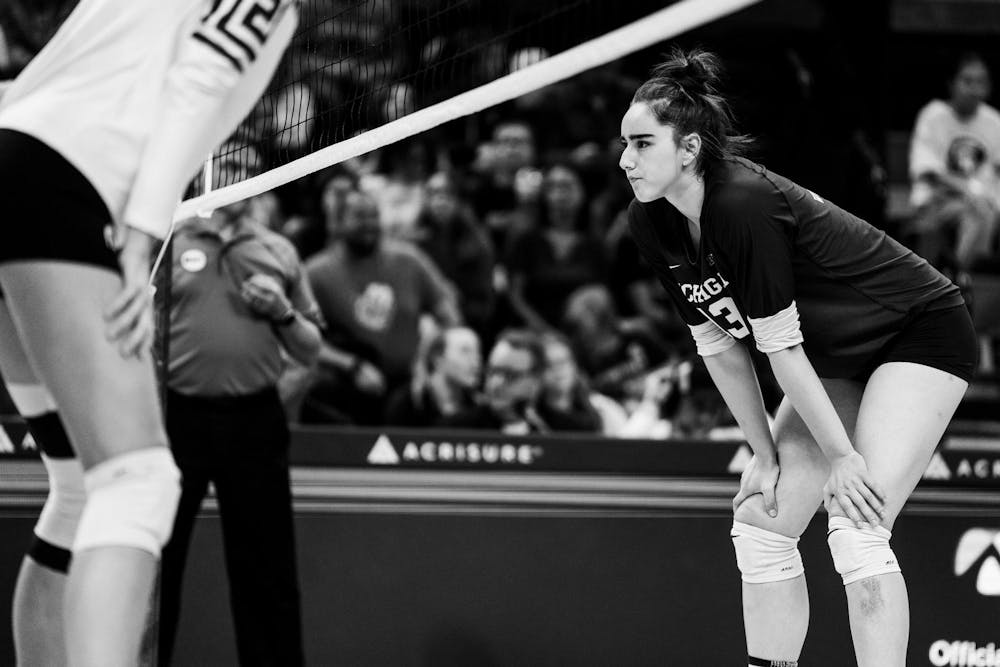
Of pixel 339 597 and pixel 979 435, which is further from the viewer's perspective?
pixel 979 435

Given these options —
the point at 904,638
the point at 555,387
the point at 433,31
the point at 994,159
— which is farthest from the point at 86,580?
the point at 433,31

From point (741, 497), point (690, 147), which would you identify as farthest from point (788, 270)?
point (741, 497)

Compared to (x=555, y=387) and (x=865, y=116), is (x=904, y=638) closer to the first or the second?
(x=555, y=387)

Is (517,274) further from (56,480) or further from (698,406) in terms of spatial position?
(56,480)

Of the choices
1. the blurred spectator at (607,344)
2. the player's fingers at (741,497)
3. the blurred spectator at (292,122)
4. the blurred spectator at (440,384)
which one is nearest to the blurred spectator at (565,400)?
the blurred spectator at (440,384)

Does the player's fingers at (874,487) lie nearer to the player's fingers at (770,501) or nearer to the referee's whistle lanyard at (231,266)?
the player's fingers at (770,501)

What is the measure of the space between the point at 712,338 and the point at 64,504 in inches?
70.7

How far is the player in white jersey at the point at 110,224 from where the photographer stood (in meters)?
2.38

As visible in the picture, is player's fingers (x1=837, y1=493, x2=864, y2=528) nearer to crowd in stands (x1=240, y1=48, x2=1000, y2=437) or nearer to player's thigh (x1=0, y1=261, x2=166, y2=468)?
player's thigh (x1=0, y1=261, x2=166, y2=468)

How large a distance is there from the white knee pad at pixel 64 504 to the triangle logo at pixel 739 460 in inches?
107

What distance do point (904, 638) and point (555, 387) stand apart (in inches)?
114

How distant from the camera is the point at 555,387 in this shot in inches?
240

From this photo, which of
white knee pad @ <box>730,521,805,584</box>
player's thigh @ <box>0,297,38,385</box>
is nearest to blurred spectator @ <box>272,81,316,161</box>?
player's thigh @ <box>0,297,38,385</box>

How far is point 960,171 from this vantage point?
7.78m
